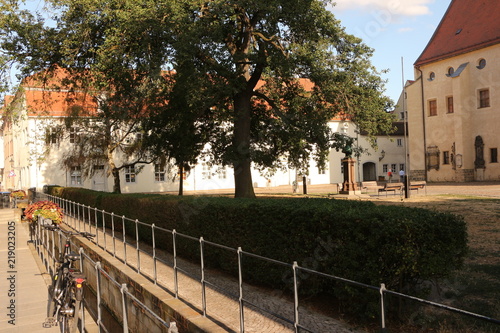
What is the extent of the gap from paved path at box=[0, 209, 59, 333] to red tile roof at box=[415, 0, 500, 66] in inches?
1512

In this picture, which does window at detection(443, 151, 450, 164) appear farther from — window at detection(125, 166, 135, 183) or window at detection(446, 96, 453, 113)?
window at detection(125, 166, 135, 183)

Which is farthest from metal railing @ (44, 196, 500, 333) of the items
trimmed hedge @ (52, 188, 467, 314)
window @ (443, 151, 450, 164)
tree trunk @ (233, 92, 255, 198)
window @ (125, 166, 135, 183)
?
window @ (443, 151, 450, 164)

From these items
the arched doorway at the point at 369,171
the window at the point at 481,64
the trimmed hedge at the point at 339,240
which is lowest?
the trimmed hedge at the point at 339,240

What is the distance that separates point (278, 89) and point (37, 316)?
45.4 ft

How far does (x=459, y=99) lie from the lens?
40.0 meters

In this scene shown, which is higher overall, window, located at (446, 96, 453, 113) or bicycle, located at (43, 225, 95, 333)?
window, located at (446, 96, 453, 113)

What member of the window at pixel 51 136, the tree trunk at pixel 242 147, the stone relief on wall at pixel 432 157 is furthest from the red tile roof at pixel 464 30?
the window at pixel 51 136

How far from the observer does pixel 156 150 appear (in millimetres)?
19438

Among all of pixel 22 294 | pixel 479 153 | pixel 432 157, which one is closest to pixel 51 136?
pixel 22 294

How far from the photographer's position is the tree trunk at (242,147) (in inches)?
677

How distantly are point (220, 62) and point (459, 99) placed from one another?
30809mm

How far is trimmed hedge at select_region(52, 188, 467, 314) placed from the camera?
5.34 metres

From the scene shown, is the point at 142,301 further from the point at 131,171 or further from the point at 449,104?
the point at 449,104

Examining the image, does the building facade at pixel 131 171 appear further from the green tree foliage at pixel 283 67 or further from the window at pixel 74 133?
the green tree foliage at pixel 283 67
